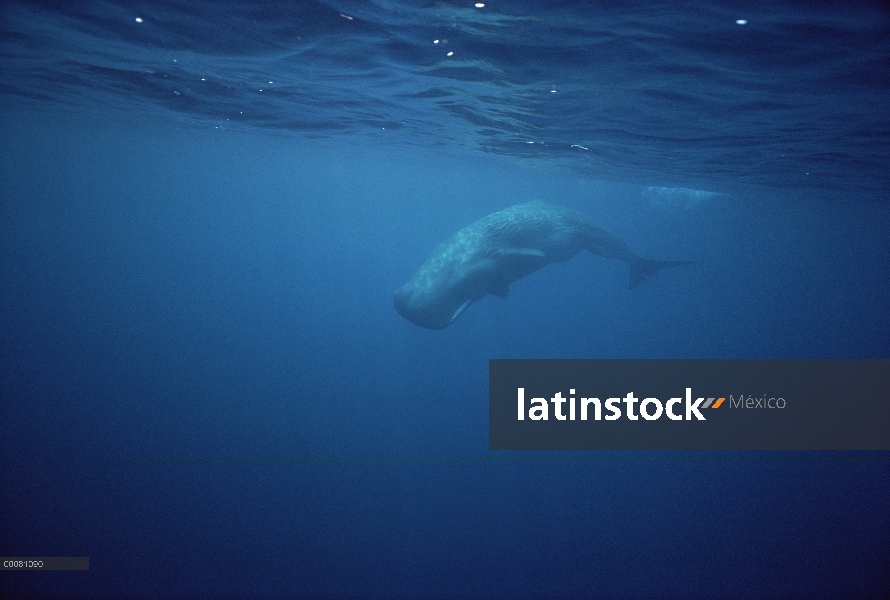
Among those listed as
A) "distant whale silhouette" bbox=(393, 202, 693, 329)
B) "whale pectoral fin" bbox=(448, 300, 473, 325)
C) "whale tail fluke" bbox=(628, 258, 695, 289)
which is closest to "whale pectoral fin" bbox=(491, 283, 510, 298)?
→ "distant whale silhouette" bbox=(393, 202, 693, 329)

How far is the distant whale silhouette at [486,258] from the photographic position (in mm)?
10789

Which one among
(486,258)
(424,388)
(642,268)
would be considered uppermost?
(486,258)

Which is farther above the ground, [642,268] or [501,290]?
[642,268]

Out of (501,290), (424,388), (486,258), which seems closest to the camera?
(486,258)

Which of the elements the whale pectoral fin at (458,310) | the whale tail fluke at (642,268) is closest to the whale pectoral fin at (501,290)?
the whale pectoral fin at (458,310)

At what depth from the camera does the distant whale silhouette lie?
1079 centimetres

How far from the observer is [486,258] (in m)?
11.4

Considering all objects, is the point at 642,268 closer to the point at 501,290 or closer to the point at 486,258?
the point at 501,290

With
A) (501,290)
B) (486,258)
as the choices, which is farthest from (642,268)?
(486,258)

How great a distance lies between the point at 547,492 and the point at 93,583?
41.7 ft

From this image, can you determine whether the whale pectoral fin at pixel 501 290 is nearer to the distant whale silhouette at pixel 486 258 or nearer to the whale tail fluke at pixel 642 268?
the distant whale silhouette at pixel 486 258

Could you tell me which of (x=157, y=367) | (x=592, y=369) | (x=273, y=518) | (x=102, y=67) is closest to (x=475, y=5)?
(x=592, y=369)

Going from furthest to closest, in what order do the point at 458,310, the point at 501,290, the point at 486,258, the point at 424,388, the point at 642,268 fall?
1. the point at 424,388
2. the point at 642,268
3. the point at 501,290
4. the point at 486,258
5. the point at 458,310

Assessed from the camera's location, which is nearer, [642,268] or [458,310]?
[458,310]
